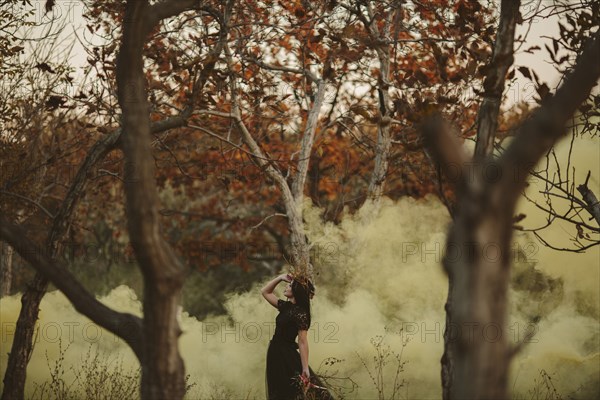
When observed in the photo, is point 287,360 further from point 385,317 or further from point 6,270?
point 6,270

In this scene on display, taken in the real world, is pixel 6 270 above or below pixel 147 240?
above

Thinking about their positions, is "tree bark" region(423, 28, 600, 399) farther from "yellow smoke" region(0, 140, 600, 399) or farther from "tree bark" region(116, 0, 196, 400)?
"yellow smoke" region(0, 140, 600, 399)

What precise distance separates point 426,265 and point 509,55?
8313mm

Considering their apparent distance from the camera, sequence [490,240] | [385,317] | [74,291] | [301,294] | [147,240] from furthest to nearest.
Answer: [385,317], [301,294], [74,291], [147,240], [490,240]

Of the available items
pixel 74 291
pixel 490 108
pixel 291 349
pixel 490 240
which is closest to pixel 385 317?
pixel 291 349

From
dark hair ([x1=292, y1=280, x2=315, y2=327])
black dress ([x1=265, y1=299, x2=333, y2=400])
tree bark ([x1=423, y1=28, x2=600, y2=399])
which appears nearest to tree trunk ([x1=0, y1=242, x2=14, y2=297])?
black dress ([x1=265, y1=299, x2=333, y2=400])

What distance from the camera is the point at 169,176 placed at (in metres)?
19.7

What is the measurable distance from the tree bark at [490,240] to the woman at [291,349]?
5.23m

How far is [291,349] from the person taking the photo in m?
8.66

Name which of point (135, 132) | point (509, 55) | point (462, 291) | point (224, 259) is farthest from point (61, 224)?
point (224, 259)

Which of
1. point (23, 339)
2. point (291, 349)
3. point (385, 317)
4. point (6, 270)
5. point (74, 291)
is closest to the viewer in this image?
point (74, 291)

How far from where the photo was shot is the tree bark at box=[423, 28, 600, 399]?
3.17 metres

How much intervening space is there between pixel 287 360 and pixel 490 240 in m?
5.74

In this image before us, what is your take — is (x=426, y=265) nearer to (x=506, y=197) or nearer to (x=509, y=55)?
Answer: (x=509, y=55)
